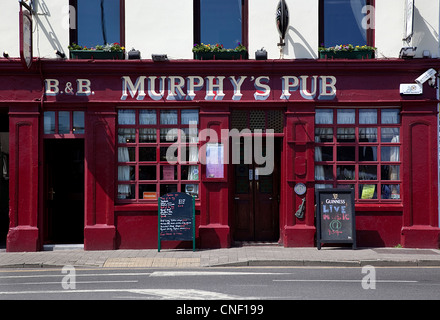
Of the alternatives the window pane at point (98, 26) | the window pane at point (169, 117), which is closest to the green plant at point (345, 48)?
the window pane at point (169, 117)

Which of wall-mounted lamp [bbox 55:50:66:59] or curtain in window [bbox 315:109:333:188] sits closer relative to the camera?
wall-mounted lamp [bbox 55:50:66:59]

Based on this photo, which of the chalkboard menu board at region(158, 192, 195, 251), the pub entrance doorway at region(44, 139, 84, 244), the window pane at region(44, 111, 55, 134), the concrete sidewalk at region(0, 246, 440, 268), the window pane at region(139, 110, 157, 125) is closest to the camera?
the concrete sidewalk at region(0, 246, 440, 268)

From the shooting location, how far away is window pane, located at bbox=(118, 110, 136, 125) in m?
12.8

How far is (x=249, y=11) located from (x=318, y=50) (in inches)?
75.1

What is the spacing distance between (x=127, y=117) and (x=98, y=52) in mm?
1662

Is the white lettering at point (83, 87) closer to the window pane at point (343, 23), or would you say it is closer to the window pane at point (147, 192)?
the window pane at point (147, 192)

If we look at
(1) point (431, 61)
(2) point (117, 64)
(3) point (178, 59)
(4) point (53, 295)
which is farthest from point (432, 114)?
(4) point (53, 295)

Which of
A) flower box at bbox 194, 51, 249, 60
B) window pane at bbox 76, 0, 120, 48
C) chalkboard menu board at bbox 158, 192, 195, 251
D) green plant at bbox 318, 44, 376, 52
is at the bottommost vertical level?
chalkboard menu board at bbox 158, 192, 195, 251

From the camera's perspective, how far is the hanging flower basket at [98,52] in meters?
12.6

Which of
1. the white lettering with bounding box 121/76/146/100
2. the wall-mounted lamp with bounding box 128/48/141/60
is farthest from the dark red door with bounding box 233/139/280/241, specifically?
the wall-mounted lamp with bounding box 128/48/141/60

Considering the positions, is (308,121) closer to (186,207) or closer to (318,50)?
(318,50)

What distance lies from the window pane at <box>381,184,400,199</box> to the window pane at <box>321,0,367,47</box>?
3527mm

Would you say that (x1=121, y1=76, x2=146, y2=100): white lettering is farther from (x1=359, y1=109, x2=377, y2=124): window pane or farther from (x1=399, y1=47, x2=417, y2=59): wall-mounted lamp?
(x1=399, y1=47, x2=417, y2=59): wall-mounted lamp

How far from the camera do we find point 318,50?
12742mm
